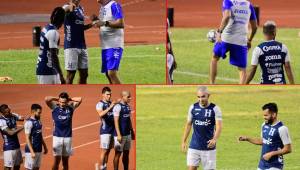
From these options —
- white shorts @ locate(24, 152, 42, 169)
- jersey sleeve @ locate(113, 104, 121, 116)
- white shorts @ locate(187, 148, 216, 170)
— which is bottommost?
white shorts @ locate(24, 152, 42, 169)

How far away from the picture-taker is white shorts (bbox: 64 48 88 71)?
17.1 meters

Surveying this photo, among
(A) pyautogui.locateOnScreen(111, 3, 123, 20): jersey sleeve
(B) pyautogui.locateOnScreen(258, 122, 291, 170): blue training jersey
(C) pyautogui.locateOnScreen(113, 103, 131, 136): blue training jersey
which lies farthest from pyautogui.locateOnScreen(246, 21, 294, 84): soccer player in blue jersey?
(A) pyautogui.locateOnScreen(111, 3, 123, 20): jersey sleeve

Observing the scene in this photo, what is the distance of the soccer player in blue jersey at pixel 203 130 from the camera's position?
15102 mm

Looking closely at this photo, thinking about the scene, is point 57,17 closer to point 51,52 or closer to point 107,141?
point 51,52

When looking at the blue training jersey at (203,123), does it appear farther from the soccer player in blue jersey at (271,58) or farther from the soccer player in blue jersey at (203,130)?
the soccer player in blue jersey at (271,58)

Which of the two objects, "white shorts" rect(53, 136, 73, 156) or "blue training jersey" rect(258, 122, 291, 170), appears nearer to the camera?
"blue training jersey" rect(258, 122, 291, 170)

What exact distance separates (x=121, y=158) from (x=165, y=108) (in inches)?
154

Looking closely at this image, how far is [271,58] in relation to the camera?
1560 cm

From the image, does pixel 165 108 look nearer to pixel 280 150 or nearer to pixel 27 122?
pixel 27 122

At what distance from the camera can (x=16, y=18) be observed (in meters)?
32.0

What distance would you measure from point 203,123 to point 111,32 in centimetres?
295

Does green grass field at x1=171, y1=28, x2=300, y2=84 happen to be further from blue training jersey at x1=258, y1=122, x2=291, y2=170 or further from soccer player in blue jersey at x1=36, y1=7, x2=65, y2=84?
blue training jersey at x1=258, y1=122, x2=291, y2=170

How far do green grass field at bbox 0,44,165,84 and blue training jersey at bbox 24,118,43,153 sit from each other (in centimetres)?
418

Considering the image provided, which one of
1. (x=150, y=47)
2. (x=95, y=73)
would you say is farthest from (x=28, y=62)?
(x=150, y=47)
